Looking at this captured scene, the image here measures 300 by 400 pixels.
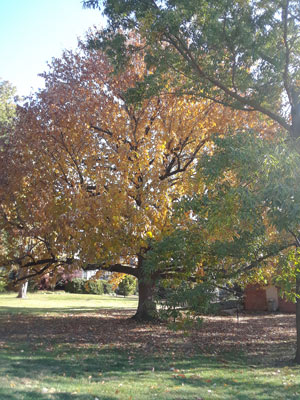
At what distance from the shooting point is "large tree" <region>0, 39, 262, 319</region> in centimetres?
→ 1284

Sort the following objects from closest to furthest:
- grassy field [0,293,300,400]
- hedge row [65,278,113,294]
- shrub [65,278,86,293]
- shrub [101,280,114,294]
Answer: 1. grassy field [0,293,300,400]
2. hedge row [65,278,113,294]
3. shrub [65,278,86,293]
4. shrub [101,280,114,294]

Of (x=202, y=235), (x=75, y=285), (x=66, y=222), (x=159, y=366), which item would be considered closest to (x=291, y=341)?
(x=159, y=366)

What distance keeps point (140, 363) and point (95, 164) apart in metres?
7.45

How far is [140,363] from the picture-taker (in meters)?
9.04

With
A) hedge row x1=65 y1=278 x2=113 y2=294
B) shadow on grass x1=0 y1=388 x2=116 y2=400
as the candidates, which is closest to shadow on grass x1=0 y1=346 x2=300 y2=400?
shadow on grass x1=0 y1=388 x2=116 y2=400

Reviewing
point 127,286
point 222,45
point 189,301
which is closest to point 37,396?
point 189,301

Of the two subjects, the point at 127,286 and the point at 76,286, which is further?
the point at 76,286

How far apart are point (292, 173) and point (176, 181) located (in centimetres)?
967

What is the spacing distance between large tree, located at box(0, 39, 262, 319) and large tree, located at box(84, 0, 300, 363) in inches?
104

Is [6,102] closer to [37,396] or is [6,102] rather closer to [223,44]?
[223,44]

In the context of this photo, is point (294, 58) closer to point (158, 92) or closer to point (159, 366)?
point (158, 92)

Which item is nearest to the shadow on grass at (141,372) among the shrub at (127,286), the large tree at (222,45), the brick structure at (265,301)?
the large tree at (222,45)

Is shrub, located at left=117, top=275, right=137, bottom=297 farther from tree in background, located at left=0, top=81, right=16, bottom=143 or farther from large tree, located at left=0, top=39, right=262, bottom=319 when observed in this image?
large tree, located at left=0, top=39, right=262, bottom=319

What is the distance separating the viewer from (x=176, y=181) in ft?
51.5
